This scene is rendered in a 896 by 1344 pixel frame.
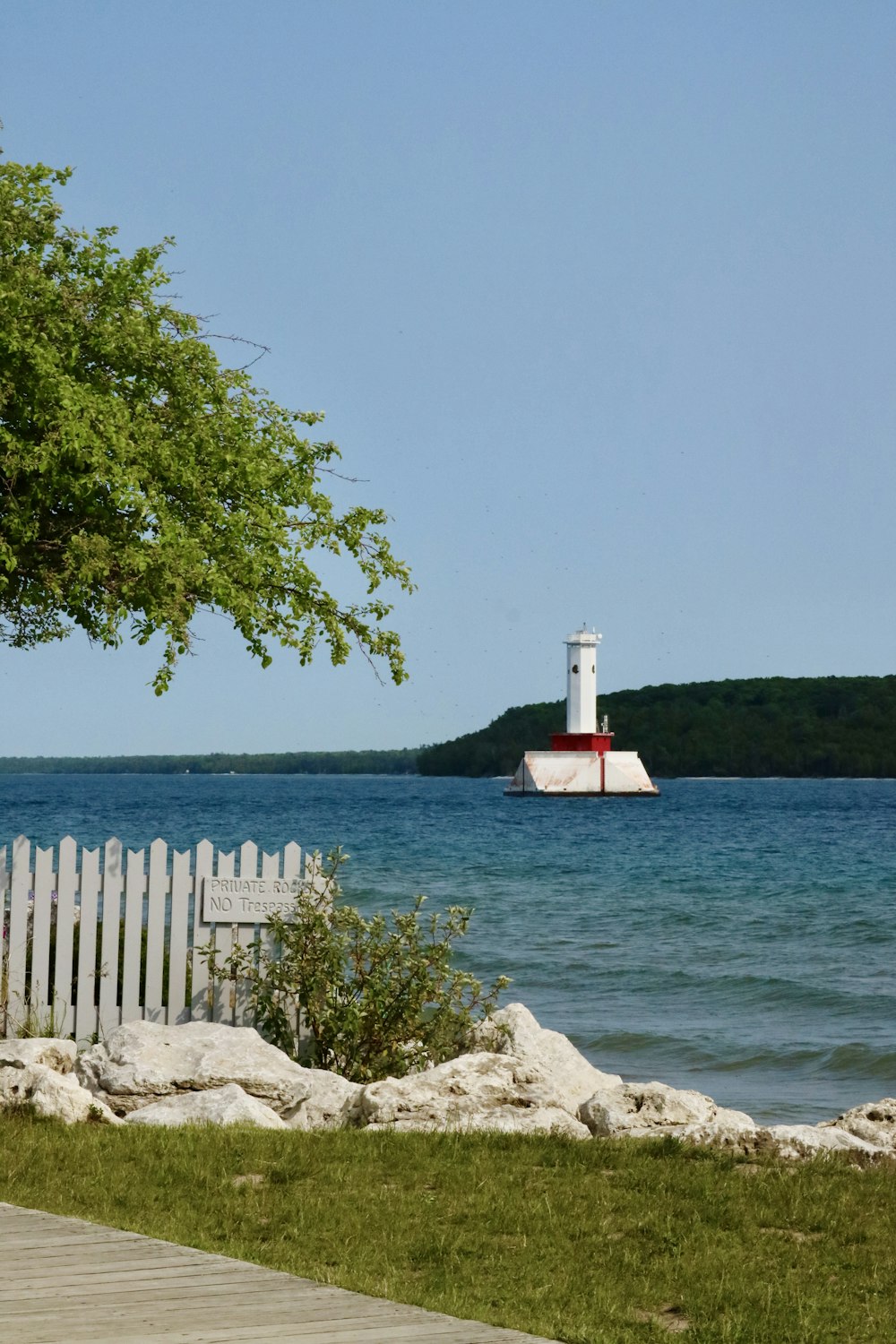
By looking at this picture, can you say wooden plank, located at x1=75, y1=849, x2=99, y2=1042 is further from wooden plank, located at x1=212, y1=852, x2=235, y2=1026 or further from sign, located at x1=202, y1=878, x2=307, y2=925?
wooden plank, located at x1=212, y1=852, x2=235, y2=1026

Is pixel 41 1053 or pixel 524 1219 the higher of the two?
pixel 41 1053

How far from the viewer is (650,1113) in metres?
9.78

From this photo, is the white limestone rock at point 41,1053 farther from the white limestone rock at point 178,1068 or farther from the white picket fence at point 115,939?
the white picket fence at point 115,939

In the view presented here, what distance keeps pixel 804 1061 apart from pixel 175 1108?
8374mm

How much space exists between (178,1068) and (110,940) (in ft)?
7.41

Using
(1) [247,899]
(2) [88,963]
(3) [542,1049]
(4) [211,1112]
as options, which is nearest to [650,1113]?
(3) [542,1049]

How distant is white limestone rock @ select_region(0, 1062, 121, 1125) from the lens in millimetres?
9391

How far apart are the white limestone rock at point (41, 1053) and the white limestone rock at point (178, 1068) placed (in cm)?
13

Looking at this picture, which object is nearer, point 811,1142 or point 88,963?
point 811,1142

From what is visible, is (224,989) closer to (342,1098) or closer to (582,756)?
(342,1098)

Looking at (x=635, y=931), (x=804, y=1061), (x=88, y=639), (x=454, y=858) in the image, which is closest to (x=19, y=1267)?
(x=88, y=639)

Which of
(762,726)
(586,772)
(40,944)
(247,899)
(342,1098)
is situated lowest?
(342,1098)

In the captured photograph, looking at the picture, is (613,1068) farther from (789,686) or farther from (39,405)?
(789,686)

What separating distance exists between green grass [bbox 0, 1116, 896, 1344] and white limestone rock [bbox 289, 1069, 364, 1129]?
86 cm
